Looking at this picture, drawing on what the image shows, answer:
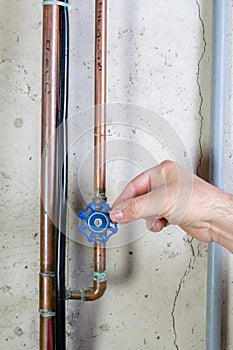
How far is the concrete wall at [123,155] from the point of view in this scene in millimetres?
1008

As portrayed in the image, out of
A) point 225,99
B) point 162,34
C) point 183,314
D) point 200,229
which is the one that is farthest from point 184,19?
point 183,314

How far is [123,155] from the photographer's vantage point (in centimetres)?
105

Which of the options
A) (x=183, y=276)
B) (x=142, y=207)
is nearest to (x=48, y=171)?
(x=142, y=207)

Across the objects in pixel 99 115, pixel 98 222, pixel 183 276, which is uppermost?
pixel 99 115

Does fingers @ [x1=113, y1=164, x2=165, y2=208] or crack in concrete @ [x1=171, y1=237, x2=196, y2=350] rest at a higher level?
fingers @ [x1=113, y1=164, x2=165, y2=208]

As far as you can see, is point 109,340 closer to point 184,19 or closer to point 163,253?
point 163,253

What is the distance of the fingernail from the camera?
763mm

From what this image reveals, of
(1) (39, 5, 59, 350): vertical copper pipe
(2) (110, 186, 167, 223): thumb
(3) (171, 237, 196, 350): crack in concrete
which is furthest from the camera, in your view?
(3) (171, 237, 196, 350): crack in concrete

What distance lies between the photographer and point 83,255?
3.50 ft

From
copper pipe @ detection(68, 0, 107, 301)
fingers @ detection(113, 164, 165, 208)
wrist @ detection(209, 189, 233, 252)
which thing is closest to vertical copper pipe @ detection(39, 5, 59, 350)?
copper pipe @ detection(68, 0, 107, 301)

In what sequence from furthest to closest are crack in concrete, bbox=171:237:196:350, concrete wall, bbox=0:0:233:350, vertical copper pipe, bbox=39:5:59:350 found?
1. crack in concrete, bbox=171:237:196:350
2. concrete wall, bbox=0:0:233:350
3. vertical copper pipe, bbox=39:5:59:350

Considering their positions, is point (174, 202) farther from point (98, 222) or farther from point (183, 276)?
point (183, 276)

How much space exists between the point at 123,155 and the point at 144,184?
228 mm

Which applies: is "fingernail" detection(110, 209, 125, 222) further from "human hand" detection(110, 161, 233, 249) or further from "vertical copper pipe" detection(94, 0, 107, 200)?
"vertical copper pipe" detection(94, 0, 107, 200)
